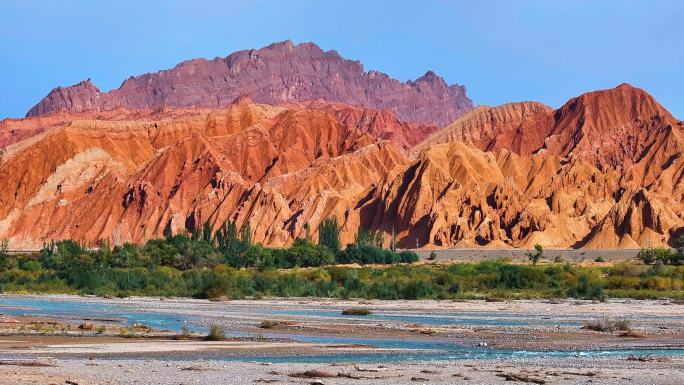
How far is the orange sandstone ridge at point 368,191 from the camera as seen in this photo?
130125mm

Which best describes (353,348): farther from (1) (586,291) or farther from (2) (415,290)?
(1) (586,291)

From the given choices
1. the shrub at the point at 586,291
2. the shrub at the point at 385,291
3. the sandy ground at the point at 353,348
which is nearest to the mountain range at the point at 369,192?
the shrub at the point at 586,291

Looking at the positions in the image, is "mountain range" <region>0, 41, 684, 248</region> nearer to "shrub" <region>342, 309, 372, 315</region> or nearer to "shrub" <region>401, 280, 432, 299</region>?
"shrub" <region>401, 280, 432, 299</region>

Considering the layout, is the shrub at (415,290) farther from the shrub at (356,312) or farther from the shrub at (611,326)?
the shrub at (611,326)

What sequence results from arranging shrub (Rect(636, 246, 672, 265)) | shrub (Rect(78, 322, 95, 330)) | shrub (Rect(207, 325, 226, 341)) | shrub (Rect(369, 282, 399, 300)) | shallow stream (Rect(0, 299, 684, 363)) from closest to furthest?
1. shallow stream (Rect(0, 299, 684, 363))
2. shrub (Rect(207, 325, 226, 341))
3. shrub (Rect(78, 322, 95, 330))
4. shrub (Rect(369, 282, 399, 300))
5. shrub (Rect(636, 246, 672, 265))

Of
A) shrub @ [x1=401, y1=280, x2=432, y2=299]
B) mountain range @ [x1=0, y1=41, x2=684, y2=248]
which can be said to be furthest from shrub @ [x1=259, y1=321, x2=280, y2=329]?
mountain range @ [x1=0, y1=41, x2=684, y2=248]

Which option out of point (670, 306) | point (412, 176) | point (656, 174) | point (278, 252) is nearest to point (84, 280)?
point (278, 252)

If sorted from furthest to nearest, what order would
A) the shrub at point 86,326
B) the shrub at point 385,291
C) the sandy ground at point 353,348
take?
the shrub at point 385,291, the shrub at point 86,326, the sandy ground at point 353,348

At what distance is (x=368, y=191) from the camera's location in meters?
160

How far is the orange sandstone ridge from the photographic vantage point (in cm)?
13012

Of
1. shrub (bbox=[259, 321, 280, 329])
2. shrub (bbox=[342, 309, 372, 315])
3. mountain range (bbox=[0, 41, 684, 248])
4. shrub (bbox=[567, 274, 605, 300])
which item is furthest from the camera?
mountain range (bbox=[0, 41, 684, 248])

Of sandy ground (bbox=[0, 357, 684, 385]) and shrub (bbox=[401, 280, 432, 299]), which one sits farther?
shrub (bbox=[401, 280, 432, 299])

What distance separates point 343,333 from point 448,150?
12900 centimetres

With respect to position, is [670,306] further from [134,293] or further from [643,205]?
[643,205]
